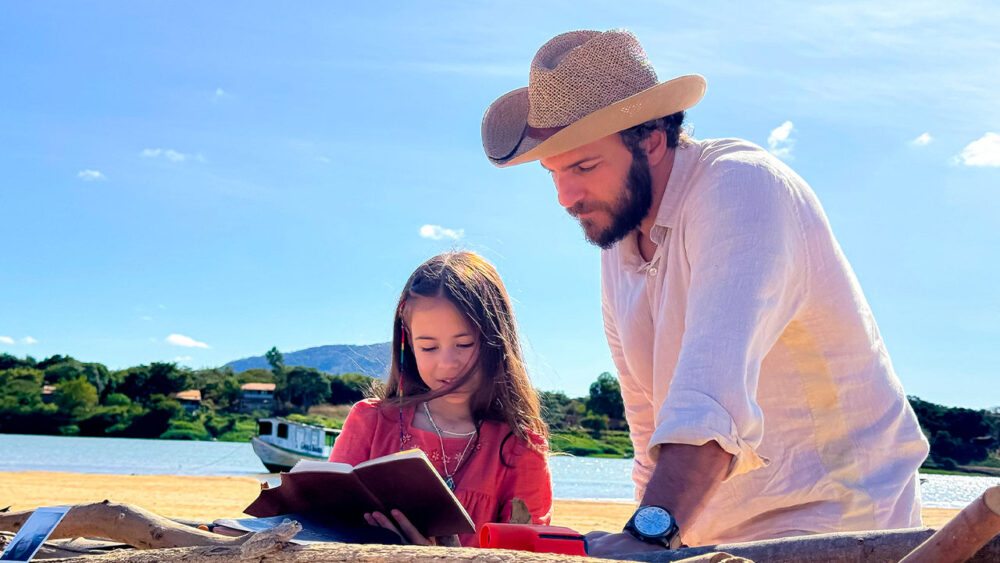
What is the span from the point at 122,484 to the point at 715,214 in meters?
19.9

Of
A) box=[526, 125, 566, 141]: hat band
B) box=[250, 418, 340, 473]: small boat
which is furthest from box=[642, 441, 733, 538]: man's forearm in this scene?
box=[250, 418, 340, 473]: small boat

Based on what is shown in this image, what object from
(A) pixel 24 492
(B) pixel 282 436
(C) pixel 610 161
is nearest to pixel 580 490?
(B) pixel 282 436

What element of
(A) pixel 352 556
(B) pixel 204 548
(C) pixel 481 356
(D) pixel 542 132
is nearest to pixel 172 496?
(C) pixel 481 356

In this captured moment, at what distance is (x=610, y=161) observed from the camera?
2.12 metres

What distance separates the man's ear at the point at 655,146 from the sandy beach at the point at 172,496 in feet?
36.7

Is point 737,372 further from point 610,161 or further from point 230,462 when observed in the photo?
point 230,462

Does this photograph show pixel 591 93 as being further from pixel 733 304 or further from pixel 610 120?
pixel 733 304

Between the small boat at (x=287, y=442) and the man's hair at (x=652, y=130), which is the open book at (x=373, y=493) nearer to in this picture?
the man's hair at (x=652, y=130)

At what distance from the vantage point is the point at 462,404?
317 centimetres

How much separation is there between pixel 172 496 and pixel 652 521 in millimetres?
17259

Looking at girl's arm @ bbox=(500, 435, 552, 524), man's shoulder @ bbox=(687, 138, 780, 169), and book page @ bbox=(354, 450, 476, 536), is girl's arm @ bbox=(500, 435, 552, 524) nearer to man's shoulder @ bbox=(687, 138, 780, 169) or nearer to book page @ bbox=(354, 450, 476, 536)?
man's shoulder @ bbox=(687, 138, 780, 169)

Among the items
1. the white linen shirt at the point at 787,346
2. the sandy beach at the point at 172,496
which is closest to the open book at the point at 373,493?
the white linen shirt at the point at 787,346

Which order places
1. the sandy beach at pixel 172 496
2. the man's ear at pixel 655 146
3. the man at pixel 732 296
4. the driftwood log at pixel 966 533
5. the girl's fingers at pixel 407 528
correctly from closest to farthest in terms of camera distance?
the driftwood log at pixel 966 533 < the girl's fingers at pixel 407 528 < the man at pixel 732 296 < the man's ear at pixel 655 146 < the sandy beach at pixel 172 496

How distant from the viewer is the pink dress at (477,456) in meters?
2.89
